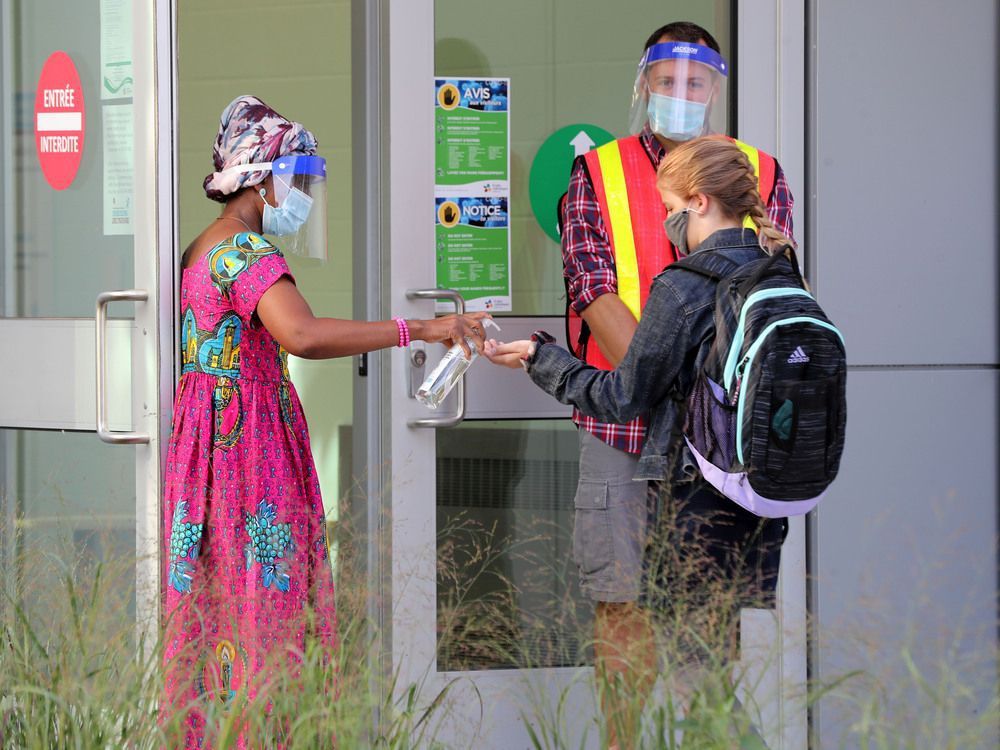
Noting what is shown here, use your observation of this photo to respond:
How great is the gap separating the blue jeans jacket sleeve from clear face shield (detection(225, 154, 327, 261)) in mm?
783

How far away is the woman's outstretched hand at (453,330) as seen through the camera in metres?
3.15

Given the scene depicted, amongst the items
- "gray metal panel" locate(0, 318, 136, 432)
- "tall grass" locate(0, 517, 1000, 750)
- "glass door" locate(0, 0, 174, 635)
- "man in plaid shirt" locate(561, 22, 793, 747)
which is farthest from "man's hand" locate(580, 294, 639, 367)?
"gray metal panel" locate(0, 318, 136, 432)

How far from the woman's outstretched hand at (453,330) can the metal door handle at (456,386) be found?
29 centimetres

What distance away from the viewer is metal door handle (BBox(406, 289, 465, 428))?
3.57 meters

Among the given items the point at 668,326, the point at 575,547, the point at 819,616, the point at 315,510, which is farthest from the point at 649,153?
the point at 819,616

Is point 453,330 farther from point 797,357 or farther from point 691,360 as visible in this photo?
point 797,357

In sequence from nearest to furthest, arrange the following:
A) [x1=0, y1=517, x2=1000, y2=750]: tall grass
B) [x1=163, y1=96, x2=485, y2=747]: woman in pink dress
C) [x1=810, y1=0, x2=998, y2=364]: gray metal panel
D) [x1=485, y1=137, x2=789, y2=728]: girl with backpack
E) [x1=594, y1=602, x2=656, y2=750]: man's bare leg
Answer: [x1=0, y1=517, x2=1000, y2=750]: tall grass
[x1=594, y1=602, x2=656, y2=750]: man's bare leg
[x1=485, y1=137, x2=789, y2=728]: girl with backpack
[x1=163, y1=96, x2=485, y2=747]: woman in pink dress
[x1=810, y1=0, x2=998, y2=364]: gray metal panel

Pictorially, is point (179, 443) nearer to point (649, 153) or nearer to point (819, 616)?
point (649, 153)

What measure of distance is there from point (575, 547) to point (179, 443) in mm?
968

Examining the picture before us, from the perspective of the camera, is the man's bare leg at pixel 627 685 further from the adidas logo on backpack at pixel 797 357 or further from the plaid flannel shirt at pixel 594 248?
the plaid flannel shirt at pixel 594 248

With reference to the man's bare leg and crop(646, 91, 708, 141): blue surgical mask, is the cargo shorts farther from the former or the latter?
the man's bare leg

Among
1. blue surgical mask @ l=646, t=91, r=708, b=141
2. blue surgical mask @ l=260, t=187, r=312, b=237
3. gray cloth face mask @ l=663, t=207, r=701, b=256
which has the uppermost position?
blue surgical mask @ l=646, t=91, r=708, b=141

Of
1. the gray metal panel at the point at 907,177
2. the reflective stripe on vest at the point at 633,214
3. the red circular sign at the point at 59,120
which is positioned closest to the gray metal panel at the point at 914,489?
the gray metal panel at the point at 907,177

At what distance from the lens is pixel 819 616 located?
148 inches
